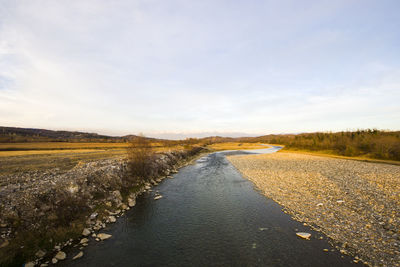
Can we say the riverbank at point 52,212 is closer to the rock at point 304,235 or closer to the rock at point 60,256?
the rock at point 60,256

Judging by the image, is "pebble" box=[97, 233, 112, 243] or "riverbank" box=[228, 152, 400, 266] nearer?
"riverbank" box=[228, 152, 400, 266]

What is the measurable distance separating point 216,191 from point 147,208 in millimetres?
8595

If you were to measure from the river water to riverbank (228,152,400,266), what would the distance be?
1.14 meters

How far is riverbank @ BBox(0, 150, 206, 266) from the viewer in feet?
30.2

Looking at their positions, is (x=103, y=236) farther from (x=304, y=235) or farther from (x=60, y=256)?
(x=304, y=235)

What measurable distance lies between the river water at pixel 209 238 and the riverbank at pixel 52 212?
154cm

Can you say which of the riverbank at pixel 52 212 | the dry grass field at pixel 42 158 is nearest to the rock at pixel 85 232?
the riverbank at pixel 52 212

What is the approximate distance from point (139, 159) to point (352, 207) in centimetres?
2464

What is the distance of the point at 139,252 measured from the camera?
992 cm

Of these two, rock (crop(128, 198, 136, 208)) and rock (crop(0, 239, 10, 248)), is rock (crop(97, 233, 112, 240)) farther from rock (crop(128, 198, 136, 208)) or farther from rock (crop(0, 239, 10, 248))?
rock (crop(128, 198, 136, 208))

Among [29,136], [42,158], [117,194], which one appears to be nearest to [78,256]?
[117,194]

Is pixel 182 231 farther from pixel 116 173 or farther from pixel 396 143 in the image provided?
pixel 396 143

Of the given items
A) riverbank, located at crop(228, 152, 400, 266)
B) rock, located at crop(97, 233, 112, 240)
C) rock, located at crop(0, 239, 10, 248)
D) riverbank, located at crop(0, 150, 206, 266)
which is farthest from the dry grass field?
riverbank, located at crop(228, 152, 400, 266)

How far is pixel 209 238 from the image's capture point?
1100 cm
